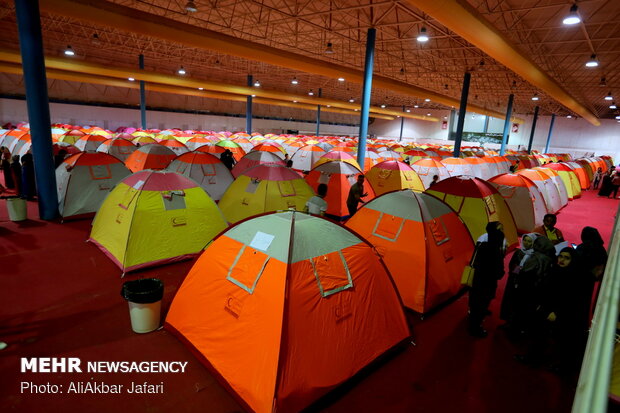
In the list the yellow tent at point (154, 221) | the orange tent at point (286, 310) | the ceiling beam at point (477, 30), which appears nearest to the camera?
the orange tent at point (286, 310)

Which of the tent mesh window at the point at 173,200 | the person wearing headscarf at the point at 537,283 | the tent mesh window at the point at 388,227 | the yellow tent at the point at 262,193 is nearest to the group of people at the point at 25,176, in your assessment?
the yellow tent at the point at 262,193

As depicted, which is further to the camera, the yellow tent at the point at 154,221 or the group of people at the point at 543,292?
the yellow tent at the point at 154,221

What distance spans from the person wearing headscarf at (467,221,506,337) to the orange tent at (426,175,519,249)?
3108 millimetres

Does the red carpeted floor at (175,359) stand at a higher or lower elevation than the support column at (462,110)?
lower

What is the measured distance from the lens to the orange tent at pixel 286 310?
11.6ft

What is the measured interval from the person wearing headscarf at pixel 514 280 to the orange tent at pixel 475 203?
2.67m

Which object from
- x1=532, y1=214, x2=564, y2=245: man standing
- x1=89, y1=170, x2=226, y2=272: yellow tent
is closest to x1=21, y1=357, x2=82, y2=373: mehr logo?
x1=89, y1=170, x2=226, y2=272: yellow tent

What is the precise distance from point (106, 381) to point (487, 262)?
504 cm

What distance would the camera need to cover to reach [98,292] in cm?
557

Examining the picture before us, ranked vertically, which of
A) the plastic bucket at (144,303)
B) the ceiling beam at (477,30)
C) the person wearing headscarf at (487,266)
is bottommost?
the plastic bucket at (144,303)

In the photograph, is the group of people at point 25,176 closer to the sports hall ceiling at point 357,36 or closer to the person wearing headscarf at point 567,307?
the sports hall ceiling at point 357,36

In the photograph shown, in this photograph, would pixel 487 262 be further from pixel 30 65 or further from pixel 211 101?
pixel 211 101

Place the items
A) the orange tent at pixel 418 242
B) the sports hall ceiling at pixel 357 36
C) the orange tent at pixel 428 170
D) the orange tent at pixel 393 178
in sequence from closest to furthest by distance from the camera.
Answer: the orange tent at pixel 418 242, the sports hall ceiling at pixel 357 36, the orange tent at pixel 393 178, the orange tent at pixel 428 170

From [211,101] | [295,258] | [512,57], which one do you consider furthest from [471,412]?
[211,101]
